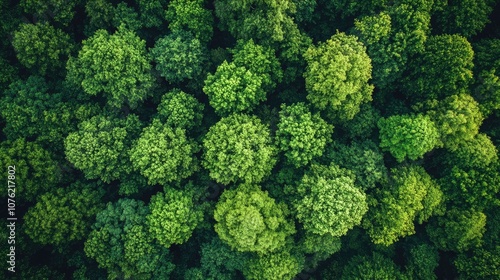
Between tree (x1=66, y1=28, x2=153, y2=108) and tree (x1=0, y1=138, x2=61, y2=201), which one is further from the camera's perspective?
tree (x1=66, y1=28, x2=153, y2=108)

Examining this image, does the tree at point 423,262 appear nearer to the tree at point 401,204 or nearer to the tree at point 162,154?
the tree at point 401,204

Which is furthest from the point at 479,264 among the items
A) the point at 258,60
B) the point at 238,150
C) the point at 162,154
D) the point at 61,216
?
the point at 61,216

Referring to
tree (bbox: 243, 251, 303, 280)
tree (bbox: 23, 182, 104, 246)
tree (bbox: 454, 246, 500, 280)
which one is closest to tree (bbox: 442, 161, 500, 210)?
tree (bbox: 454, 246, 500, 280)

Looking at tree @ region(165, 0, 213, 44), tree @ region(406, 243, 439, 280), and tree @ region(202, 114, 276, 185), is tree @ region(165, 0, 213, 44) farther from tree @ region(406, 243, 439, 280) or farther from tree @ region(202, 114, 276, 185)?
tree @ region(406, 243, 439, 280)

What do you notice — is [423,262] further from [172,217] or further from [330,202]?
[172,217]

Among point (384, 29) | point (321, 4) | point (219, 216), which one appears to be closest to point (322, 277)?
point (219, 216)

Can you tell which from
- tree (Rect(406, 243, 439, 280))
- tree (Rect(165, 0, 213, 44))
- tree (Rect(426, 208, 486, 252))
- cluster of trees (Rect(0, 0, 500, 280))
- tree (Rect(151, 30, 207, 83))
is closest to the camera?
cluster of trees (Rect(0, 0, 500, 280))
